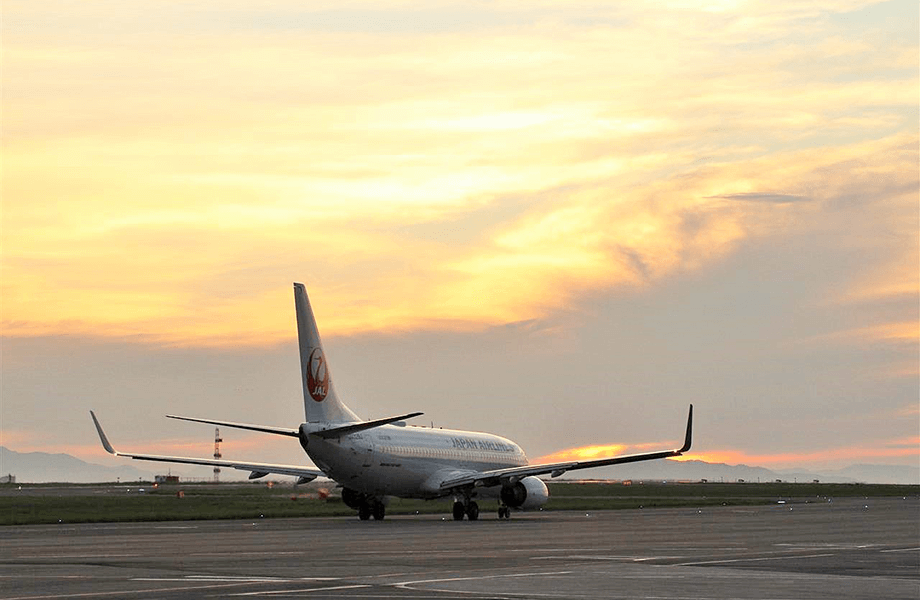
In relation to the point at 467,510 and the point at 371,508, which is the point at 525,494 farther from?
the point at 371,508

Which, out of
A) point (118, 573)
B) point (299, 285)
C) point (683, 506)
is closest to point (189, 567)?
point (118, 573)

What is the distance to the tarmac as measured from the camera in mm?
21078

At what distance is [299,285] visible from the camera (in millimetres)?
54688

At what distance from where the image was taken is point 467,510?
59.0 meters

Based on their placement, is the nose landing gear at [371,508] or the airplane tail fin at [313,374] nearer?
the airplane tail fin at [313,374]

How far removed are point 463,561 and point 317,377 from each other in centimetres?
2590

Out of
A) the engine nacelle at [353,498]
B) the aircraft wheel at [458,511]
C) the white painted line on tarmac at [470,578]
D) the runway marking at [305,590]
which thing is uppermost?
the engine nacelle at [353,498]

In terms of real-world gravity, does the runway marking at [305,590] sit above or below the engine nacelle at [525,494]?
below

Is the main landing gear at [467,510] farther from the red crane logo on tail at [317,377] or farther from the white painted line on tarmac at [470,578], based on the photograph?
the white painted line on tarmac at [470,578]

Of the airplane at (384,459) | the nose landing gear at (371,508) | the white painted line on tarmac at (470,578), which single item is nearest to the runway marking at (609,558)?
the white painted line on tarmac at (470,578)

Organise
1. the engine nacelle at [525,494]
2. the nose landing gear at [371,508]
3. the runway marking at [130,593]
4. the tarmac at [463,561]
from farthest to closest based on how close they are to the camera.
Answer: the engine nacelle at [525,494]
the nose landing gear at [371,508]
the tarmac at [463,561]
the runway marking at [130,593]

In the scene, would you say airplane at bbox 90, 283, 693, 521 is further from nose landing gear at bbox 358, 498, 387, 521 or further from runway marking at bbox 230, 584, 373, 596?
runway marking at bbox 230, 584, 373, 596

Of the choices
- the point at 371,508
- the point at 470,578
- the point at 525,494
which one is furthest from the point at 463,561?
the point at 525,494

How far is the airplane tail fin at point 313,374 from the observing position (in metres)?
53.1
